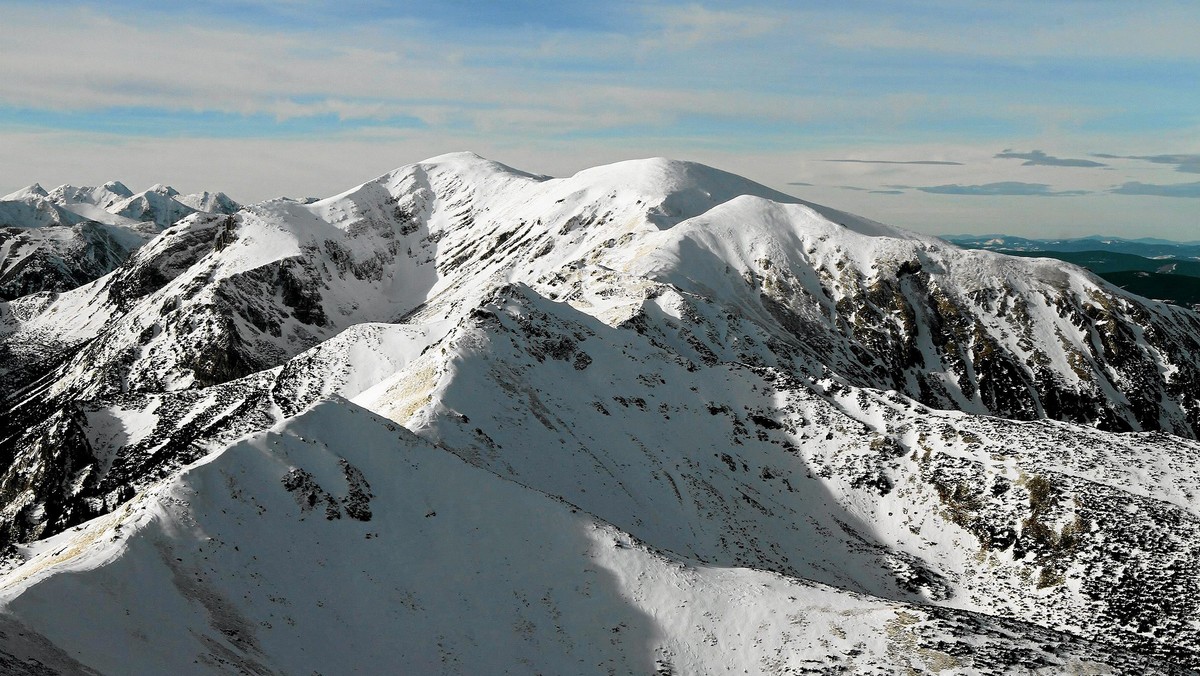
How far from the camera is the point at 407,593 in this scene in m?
34.8

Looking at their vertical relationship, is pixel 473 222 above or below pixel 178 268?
above

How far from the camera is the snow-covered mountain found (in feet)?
107

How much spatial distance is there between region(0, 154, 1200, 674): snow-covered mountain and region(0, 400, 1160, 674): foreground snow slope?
16 cm

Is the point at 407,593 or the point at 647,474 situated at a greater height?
the point at 407,593

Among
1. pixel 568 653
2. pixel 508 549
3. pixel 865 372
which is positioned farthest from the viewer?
pixel 865 372

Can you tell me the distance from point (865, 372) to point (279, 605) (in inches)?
3590

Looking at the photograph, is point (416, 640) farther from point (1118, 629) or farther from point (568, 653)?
point (1118, 629)

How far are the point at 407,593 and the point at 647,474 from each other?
2668cm

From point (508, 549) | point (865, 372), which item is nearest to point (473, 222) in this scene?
point (865, 372)

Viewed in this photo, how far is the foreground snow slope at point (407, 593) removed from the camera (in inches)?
1123

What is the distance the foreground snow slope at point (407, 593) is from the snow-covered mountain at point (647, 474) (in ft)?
0.53

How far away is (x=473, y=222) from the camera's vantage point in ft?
606

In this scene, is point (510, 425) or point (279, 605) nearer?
point (279, 605)

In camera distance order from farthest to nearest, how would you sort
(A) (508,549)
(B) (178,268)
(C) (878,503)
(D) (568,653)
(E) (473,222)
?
(E) (473,222)
(B) (178,268)
(C) (878,503)
(A) (508,549)
(D) (568,653)
